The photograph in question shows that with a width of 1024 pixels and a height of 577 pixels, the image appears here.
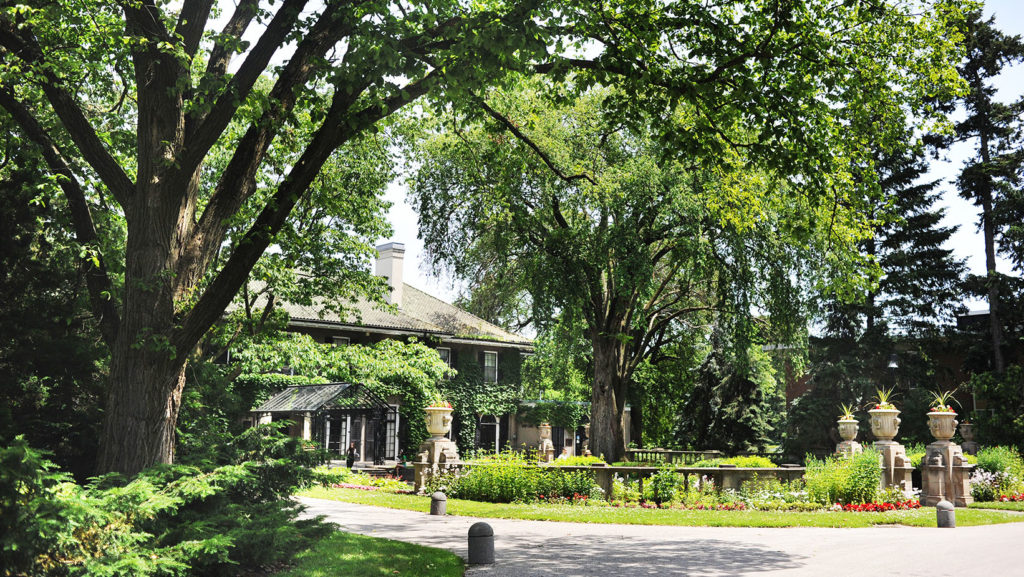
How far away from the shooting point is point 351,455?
1221 inches

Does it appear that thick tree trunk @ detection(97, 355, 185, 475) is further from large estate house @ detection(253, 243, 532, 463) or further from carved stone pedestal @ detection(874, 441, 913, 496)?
large estate house @ detection(253, 243, 532, 463)

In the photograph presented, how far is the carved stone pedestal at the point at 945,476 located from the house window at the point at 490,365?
958 inches

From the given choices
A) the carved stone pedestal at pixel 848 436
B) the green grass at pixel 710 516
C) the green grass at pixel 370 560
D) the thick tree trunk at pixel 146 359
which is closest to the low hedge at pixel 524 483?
the green grass at pixel 710 516

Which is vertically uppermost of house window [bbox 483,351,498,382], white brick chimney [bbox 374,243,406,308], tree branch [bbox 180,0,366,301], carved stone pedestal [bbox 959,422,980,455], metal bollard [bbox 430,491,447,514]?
white brick chimney [bbox 374,243,406,308]

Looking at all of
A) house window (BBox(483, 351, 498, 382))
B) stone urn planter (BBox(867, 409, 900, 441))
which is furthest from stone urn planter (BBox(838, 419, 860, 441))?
house window (BBox(483, 351, 498, 382))

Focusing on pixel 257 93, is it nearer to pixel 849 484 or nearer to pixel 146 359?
pixel 146 359

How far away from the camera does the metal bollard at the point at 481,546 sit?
31.8ft

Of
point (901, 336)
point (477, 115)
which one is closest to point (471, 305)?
point (901, 336)

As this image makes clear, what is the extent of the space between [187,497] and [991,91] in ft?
133

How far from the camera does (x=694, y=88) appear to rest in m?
9.50

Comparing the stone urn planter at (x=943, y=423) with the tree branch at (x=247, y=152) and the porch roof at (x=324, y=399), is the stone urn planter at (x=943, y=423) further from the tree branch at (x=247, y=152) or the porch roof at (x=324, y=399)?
the porch roof at (x=324, y=399)

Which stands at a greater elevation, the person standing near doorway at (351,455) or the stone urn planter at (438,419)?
the stone urn planter at (438,419)

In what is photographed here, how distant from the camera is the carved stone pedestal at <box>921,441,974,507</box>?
18.2 metres

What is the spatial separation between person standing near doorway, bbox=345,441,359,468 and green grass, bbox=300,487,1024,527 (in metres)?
12.3
